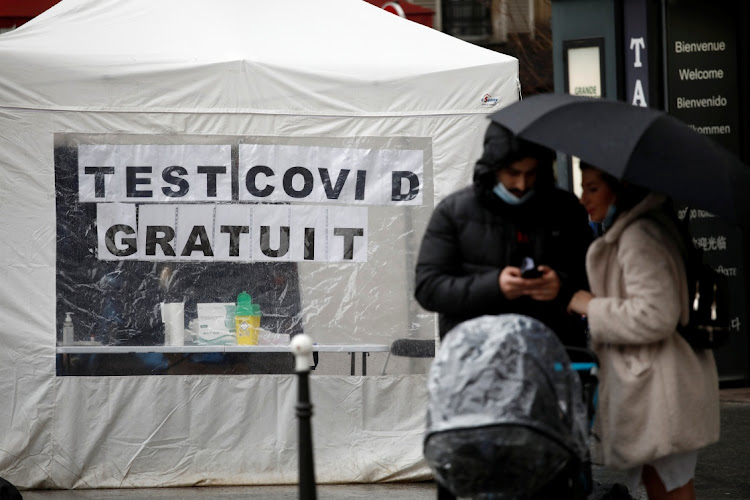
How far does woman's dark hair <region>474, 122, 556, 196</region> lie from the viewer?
14.9 ft

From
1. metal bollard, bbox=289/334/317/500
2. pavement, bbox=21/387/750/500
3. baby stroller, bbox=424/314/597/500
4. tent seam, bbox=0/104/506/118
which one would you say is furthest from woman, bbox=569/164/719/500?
tent seam, bbox=0/104/506/118

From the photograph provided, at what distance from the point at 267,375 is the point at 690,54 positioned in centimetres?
528

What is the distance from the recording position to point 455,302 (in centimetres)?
452

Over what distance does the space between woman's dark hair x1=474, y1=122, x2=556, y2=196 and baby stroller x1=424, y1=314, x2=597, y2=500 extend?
0.73m

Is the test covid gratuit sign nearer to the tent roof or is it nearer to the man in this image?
the tent roof

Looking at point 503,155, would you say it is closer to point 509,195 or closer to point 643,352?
point 509,195

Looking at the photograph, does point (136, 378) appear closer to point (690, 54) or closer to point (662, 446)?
point (662, 446)

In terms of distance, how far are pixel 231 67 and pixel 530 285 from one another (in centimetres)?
351

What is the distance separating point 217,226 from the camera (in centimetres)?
750

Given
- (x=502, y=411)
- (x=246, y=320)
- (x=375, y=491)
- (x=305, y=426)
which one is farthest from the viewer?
(x=246, y=320)

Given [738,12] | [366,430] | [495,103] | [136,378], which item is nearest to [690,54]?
[738,12]

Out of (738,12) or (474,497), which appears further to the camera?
(738,12)

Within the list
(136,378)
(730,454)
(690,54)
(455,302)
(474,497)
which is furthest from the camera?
(690,54)

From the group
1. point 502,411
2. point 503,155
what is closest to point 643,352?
point 503,155
